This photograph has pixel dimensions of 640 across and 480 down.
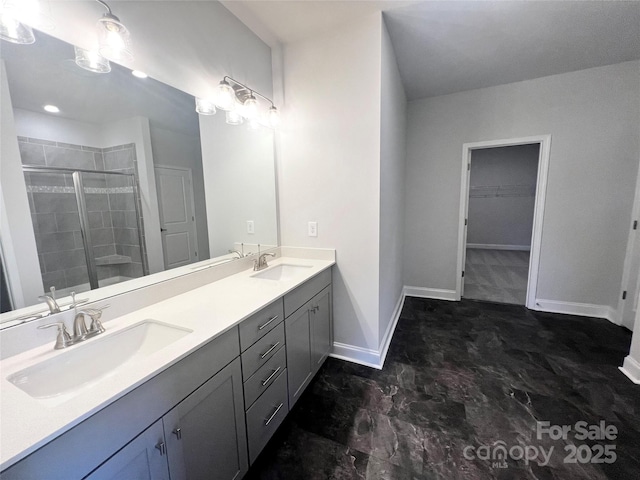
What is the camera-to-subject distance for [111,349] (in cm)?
109

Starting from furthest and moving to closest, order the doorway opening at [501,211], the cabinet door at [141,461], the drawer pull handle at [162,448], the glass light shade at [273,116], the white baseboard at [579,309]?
1. the doorway opening at [501,211]
2. the white baseboard at [579,309]
3. the glass light shade at [273,116]
4. the drawer pull handle at [162,448]
5. the cabinet door at [141,461]

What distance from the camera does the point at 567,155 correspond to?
9.52 ft

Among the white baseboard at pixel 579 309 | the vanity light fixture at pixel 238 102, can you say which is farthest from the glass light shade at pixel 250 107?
the white baseboard at pixel 579 309

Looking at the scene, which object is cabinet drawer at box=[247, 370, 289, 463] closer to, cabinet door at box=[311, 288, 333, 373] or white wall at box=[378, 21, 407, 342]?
cabinet door at box=[311, 288, 333, 373]

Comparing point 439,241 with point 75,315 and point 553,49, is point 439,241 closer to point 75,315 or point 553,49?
point 553,49

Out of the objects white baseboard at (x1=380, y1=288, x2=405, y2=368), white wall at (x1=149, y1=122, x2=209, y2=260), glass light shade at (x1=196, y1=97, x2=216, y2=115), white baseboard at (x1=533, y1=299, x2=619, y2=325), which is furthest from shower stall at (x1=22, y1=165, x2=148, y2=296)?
white baseboard at (x1=533, y1=299, x2=619, y2=325)

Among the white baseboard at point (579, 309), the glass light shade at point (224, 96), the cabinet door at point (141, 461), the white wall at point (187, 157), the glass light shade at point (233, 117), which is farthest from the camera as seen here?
the white baseboard at point (579, 309)

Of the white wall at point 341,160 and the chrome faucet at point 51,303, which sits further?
the white wall at point 341,160

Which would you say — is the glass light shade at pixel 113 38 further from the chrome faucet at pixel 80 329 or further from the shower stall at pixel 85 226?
the chrome faucet at pixel 80 329

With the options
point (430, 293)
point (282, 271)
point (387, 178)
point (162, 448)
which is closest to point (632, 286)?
point (430, 293)

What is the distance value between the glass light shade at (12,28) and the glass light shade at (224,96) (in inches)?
35.6

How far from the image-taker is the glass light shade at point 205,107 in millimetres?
1672

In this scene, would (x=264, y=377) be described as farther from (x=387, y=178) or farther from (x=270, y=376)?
(x=387, y=178)

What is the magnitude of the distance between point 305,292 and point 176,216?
95 centimetres
